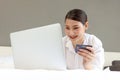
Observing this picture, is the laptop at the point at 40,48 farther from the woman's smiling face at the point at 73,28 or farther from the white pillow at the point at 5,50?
Answer: the white pillow at the point at 5,50

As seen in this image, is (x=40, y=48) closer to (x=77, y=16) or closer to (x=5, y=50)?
(x=77, y=16)

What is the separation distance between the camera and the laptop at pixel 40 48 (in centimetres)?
119

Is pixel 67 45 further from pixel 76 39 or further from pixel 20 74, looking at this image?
pixel 20 74

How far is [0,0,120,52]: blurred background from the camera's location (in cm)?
266

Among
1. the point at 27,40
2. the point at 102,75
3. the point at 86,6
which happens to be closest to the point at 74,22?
the point at 27,40

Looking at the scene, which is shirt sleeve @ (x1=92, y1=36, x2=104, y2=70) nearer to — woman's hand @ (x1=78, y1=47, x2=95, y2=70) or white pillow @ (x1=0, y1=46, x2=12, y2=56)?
woman's hand @ (x1=78, y1=47, x2=95, y2=70)

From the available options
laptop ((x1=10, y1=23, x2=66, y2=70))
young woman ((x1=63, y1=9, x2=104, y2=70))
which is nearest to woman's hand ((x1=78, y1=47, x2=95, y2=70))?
young woman ((x1=63, y1=9, x2=104, y2=70))

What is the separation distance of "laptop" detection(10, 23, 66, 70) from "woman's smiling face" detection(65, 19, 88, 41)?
395 millimetres

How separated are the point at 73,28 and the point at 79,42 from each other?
151 mm

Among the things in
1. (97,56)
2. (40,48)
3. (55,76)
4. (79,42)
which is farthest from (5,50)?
(55,76)

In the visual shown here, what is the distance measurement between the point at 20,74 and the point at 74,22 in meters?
Result: 0.68

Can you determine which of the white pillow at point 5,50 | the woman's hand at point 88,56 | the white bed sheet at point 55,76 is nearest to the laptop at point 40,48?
the white bed sheet at point 55,76

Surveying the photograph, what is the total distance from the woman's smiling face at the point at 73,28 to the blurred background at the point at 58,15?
1.06 m

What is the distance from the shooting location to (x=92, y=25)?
269 cm
